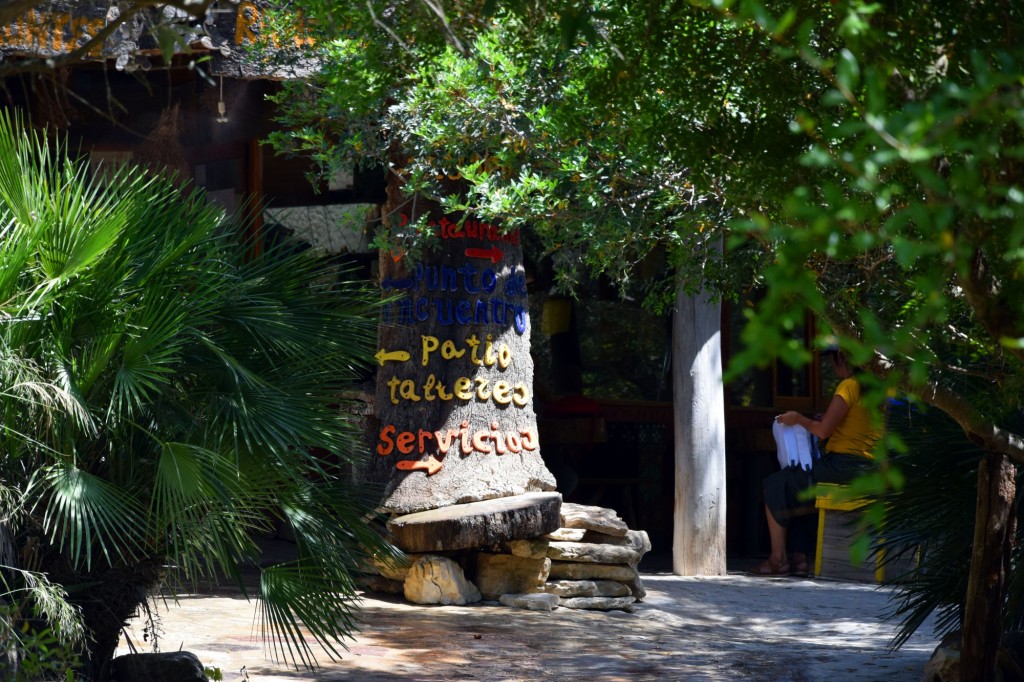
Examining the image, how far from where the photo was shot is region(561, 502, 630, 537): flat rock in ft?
24.5

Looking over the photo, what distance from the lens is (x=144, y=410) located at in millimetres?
4266

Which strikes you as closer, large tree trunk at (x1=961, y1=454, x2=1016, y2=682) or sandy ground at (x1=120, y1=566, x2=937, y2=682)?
large tree trunk at (x1=961, y1=454, x2=1016, y2=682)

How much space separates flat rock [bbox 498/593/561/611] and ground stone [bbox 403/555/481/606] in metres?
0.27

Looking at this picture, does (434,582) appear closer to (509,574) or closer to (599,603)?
(509,574)

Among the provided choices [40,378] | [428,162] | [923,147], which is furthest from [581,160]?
[923,147]

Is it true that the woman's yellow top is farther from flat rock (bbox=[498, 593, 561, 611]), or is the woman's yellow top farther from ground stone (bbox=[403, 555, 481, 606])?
ground stone (bbox=[403, 555, 481, 606])

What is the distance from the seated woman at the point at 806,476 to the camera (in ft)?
27.5

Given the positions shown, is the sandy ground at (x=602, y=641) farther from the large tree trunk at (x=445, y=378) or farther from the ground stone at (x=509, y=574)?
the large tree trunk at (x=445, y=378)

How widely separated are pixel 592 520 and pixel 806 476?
213cm

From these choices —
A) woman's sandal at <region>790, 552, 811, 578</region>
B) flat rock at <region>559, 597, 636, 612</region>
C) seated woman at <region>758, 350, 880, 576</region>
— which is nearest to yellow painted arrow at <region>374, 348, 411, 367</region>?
flat rock at <region>559, 597, 636, 612</region>

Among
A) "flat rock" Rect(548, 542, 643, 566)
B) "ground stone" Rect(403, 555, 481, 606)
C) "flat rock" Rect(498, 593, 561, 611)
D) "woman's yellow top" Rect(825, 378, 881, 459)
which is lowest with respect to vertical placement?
"flat rock" Rect(498, 593, 561, 611)

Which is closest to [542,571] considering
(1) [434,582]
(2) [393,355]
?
(1) [434,582]

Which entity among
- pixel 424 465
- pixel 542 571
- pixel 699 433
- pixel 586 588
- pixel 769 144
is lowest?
pixel 586 588

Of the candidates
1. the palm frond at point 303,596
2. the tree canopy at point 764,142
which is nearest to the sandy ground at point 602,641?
the palm frond at point 303,596
